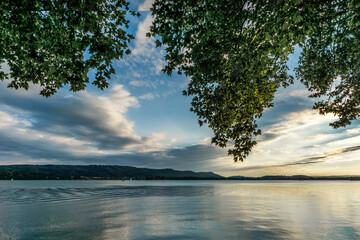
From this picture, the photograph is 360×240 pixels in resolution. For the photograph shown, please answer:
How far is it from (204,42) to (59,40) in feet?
24.2

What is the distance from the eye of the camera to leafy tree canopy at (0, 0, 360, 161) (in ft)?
28.2

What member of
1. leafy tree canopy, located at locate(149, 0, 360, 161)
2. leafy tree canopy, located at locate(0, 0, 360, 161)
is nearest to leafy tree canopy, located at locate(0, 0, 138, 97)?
leafy tree canopy, located at locate(0, 0, 360, 161)

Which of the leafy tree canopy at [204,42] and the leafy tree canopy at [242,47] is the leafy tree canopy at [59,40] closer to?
the leafy tree canopy at [204,42]

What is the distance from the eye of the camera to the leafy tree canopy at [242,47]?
26.6 ft

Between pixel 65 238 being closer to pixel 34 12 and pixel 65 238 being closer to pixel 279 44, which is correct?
pixel 34 12

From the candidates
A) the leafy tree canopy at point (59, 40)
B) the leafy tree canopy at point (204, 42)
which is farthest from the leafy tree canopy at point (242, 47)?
the leafy tree canopy at point (59, 40)

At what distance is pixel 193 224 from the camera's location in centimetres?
1472

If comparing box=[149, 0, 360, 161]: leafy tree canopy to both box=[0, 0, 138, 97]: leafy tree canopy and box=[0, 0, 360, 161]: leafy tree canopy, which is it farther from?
box=[0, 0, 138, 97]: leafy tree canopy

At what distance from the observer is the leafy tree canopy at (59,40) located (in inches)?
375

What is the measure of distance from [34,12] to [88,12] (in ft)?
8.19

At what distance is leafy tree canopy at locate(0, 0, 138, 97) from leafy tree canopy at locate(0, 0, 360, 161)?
4 cm

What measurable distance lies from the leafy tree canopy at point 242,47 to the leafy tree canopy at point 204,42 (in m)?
0.04

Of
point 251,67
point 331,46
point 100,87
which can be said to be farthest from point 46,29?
point 331,46

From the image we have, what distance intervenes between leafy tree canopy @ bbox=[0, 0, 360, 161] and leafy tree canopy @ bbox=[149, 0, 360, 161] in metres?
0.04
